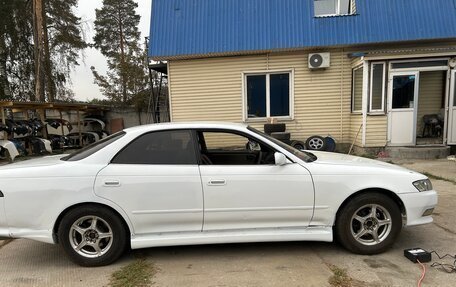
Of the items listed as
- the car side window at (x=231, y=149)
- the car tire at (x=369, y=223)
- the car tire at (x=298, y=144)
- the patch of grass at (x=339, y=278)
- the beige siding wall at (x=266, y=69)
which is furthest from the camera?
the beige siding wall at (x=266, y=69)

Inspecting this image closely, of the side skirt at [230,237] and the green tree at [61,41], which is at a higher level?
the green tree at [61,41]

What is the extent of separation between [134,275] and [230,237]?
105cm

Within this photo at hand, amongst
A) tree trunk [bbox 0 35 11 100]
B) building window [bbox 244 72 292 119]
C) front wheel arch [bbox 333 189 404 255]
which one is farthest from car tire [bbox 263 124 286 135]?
tree trunk [bbox 0 35 11 100]

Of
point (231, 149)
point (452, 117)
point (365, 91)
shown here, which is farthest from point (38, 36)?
point (452, 117)

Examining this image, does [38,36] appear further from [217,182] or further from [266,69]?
[217,182]

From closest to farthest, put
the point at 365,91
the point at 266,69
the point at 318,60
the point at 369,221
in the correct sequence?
1. the point at 369,221
2. the point at 365,91
3. the point at 318,60
4. the point at 266,69

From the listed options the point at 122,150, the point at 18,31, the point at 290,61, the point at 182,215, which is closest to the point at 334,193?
the point at 182,215

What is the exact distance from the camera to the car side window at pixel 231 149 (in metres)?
3.93

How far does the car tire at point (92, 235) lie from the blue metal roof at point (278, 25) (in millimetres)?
8817

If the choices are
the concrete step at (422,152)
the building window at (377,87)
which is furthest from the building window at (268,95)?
the concrete step at (422,152)

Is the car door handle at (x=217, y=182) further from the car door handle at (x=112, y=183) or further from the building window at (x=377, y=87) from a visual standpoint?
the building window at (x=377, y=87)

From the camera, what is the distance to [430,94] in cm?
1180

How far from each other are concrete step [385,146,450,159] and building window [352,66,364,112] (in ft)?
5.97

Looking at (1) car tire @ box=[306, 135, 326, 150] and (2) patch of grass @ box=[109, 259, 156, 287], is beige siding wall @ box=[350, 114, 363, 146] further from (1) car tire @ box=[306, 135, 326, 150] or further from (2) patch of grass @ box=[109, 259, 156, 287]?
(2) patch of grass @ box=[109, 259, 156, 287]
